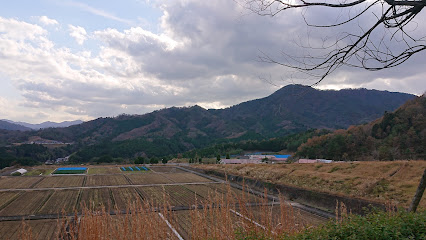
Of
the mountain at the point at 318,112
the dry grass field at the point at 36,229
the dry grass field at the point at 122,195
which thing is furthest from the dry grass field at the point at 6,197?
the mountain at the point at 318,112

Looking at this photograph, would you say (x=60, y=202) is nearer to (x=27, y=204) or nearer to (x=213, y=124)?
(x=27, y=204)

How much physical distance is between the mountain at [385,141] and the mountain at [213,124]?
181ft

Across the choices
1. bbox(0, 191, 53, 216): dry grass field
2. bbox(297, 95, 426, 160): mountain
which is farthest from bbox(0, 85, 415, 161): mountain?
bbox(0, 191, 53, 216): dry grass field

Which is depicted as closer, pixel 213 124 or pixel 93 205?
pixel 93 205

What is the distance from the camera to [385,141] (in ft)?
143

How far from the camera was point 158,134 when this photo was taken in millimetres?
131625

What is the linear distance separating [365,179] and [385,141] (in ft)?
93.8

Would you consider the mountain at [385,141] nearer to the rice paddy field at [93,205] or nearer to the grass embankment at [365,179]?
the grass embankment at [365,179]

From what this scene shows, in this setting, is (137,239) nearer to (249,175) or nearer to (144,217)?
(144,217)

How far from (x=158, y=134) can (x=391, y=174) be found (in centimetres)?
11688

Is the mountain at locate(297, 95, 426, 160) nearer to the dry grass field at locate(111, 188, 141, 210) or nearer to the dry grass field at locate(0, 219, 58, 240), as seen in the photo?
the dry grass field at locate(111, 188, 141, 210)

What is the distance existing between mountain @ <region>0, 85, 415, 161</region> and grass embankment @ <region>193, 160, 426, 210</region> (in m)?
69.6

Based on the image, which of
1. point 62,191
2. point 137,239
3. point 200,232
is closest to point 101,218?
point 137,239

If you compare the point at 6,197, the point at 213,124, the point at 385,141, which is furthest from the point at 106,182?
the point at 213,124
